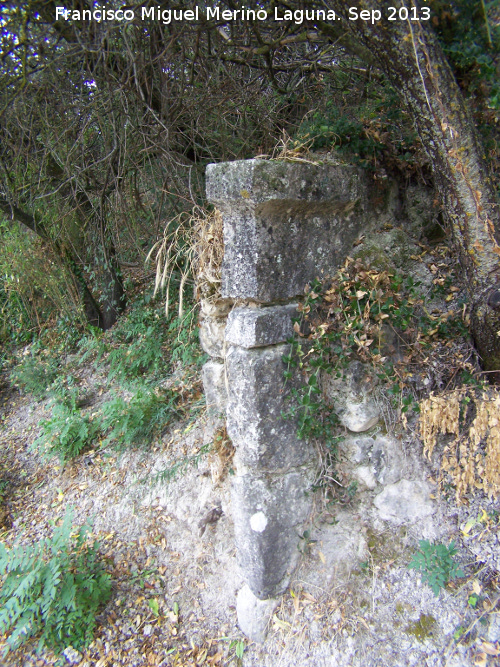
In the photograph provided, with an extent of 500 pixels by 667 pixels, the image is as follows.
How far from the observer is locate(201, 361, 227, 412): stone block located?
251 cm

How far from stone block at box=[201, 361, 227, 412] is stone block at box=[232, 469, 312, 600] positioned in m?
0.48

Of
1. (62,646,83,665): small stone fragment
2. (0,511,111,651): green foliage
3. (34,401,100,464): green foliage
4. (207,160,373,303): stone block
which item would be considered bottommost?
(62,646,83,665): small stone fragment

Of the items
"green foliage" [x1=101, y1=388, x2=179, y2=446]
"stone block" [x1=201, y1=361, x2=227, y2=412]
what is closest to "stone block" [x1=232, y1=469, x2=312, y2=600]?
"stone block" [x1=201, y1=361, x2=227, y2=412]

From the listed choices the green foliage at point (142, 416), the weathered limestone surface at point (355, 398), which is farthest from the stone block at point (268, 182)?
the green foliage at point (142, 416)

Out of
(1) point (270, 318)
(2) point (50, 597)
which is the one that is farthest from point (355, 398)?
(2) point (50, 597)

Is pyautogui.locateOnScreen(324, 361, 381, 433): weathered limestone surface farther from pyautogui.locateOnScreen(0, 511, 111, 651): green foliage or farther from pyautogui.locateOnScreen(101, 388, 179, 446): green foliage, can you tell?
pyautogui.locateOnScreen(0, 511, 111, 651): green foliage

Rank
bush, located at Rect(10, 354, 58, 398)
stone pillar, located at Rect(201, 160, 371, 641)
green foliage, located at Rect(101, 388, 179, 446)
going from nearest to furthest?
stone pillar, located at Rect(201, 160, 371, 641), green foliage, located at Rect(101, 388, 179, 446), bush, located at Rect(10, 354, 58, 398)

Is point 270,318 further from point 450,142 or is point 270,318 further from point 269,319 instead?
point 450,142

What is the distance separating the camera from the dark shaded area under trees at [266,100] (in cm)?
165

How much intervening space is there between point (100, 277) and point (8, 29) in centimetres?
287

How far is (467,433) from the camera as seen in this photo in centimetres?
194

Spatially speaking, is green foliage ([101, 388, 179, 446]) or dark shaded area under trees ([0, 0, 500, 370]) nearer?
dark shaded area under trees ([0, 0, 500, 370])

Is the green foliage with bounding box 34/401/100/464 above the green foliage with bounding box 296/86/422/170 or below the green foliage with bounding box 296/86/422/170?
below

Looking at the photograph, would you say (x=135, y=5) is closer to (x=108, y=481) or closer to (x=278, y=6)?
(x=278, y=6)
